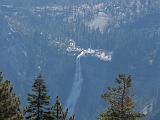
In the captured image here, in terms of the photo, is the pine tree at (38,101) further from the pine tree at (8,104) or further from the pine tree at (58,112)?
the pine tree at (8,104)

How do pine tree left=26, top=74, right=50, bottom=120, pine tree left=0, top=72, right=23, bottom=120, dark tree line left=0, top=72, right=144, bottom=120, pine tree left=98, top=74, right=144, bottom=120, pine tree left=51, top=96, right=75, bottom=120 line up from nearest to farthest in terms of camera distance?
Result: pine tree left=0, top=72, right=23, bottom=120, dark tree line left=0, top=72, right=144, bottom=120, pine tree left=26, top=74, right=50, bottom=120, pine tree left=51, top=96, right=75, bottom=120, pine tree left=98, top=74, right=144, bottom=120

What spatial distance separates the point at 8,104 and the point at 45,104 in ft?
8.29

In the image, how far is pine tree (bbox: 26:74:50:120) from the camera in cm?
3181

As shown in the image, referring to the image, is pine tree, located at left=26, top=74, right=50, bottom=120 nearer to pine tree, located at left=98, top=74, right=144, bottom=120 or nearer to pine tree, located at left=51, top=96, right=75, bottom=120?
pine tree, located at left=51, top=96, right=75, bottom=120

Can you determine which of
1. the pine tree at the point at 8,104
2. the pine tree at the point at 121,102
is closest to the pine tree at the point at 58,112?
the pine tree at the point at 8,104

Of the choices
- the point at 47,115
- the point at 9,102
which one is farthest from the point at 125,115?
the point at 9,102

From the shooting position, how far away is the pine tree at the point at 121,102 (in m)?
33.3

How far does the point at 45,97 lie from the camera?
104 ft

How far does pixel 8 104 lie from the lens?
99.3 feet

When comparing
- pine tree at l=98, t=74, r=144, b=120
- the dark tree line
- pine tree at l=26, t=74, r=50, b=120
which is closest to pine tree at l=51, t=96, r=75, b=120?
the dark tree line

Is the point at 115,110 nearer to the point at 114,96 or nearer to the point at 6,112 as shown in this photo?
the point at 114,96

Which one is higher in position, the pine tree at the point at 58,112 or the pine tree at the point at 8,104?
the pine tree at the point at 8,104

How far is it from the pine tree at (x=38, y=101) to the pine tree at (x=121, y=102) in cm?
427

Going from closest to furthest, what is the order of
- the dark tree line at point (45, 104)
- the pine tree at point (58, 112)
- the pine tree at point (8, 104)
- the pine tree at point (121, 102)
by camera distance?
the pine tree at point (8, 104) → the dark tree line at point (45, 104) → the pine tree at point (58, 112) → the pine tree at point (121, 102)
